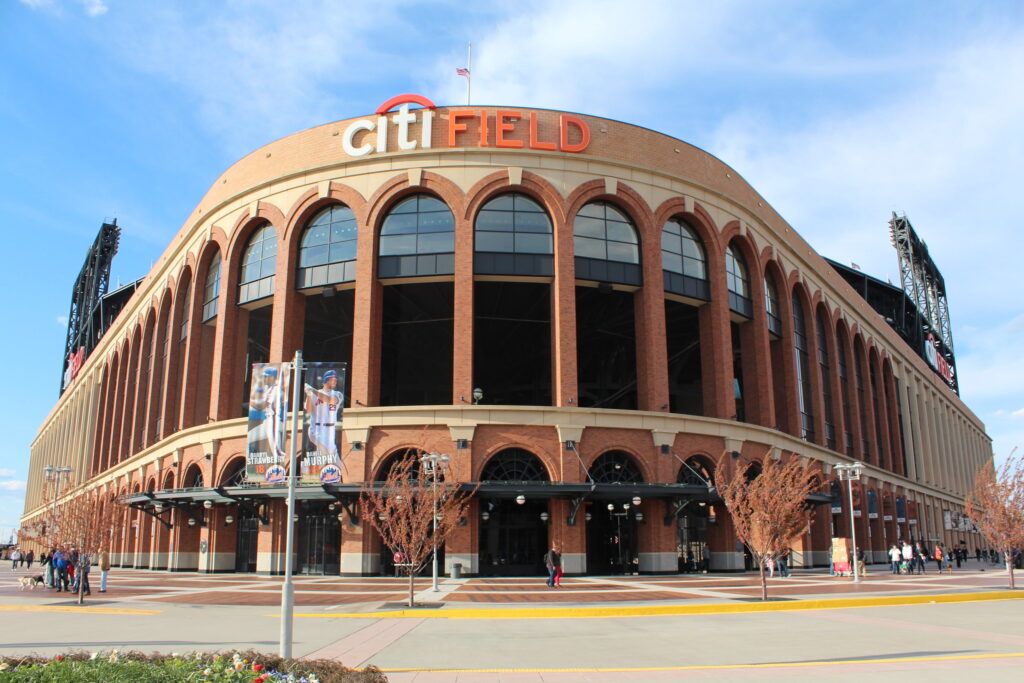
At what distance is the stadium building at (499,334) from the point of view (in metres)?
35.2

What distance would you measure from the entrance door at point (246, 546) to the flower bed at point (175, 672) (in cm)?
3168

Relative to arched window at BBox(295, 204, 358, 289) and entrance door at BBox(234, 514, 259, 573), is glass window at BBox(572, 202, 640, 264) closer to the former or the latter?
arched window at BBox(295, 204, 358, 289)

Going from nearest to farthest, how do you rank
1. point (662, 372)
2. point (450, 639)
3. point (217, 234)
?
point (450, 639), point (662, 372), point (217, 234)

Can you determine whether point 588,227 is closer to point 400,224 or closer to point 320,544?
point 400,224

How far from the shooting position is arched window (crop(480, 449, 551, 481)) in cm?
3509

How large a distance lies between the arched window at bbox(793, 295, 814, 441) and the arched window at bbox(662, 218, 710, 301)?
11447mm

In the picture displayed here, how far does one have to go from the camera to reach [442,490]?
89.5ft

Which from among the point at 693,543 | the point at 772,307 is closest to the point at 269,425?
the point at 693,543

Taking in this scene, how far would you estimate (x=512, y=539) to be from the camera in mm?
35625

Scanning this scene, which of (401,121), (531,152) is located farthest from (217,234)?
(531,152)

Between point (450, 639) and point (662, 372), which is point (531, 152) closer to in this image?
point (662, 372)

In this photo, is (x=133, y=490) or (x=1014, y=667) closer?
(x=1014, y=667)

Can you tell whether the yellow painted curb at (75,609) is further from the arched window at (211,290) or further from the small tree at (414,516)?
the arched window at (211,290)

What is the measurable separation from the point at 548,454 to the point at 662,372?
23.9ft
